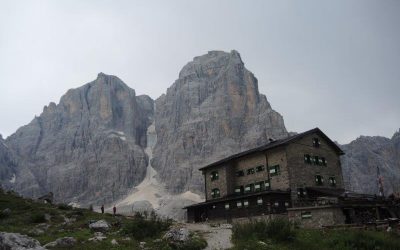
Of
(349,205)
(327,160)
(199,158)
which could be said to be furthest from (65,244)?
(199,158)

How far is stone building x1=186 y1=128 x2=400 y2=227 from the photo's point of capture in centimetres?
4186

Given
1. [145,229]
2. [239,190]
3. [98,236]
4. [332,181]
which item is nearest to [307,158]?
[332,181]

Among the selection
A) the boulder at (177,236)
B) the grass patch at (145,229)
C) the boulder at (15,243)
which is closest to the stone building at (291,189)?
the grass patch at (145,229)

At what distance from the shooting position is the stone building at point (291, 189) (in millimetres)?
41859

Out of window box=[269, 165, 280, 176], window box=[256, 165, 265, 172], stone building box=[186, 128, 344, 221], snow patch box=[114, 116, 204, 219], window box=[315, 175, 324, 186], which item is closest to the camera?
stone building box=[186, 128, 344, 221]

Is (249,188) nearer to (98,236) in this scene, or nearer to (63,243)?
(98,236)

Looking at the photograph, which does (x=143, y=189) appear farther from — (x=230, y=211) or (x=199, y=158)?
(x=230, y=211)

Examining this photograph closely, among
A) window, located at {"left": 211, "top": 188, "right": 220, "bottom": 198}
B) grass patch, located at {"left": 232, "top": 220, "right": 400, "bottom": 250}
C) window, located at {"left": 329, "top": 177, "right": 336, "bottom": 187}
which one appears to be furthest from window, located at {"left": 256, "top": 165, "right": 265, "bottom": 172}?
grass patch, located at {"left": 232, "top": 220, "right": 400, "bottom": 250}

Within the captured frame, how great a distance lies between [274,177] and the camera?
5338cm

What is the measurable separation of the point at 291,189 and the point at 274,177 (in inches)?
132

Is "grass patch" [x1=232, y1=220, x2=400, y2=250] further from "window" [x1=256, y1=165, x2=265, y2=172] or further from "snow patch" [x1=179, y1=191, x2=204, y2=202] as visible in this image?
"snow patch" [x1=179, y1=191, x2=204, y2=202]

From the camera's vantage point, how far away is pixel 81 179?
647ft

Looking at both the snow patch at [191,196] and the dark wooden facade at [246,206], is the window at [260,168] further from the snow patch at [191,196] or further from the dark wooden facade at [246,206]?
the snow patch at [191,196]

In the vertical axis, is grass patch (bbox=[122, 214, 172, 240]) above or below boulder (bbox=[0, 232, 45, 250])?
above
